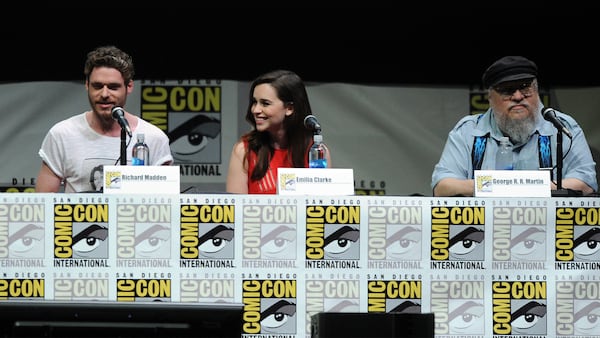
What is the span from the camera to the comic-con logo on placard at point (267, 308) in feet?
9.72

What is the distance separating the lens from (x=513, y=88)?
158 inches

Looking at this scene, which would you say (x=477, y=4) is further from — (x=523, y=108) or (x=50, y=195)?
(x=50, y=195)

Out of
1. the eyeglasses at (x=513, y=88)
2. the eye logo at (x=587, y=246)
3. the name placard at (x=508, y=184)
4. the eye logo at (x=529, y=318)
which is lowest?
the eye logo at (x=529, y=318)

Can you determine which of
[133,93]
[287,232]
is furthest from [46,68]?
[287,232]

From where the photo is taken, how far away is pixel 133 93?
5.24 meters

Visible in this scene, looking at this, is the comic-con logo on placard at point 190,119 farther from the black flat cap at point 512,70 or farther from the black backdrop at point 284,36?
the black flat cap at point 512,70

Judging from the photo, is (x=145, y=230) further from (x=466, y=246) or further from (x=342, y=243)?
(x=466, y=246)

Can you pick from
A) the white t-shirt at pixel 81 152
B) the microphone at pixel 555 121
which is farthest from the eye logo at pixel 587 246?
the white t-shirt at pixel 81 152

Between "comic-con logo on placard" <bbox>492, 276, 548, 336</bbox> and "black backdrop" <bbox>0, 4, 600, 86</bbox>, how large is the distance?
2479mm

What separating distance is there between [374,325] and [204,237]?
732 millimetres

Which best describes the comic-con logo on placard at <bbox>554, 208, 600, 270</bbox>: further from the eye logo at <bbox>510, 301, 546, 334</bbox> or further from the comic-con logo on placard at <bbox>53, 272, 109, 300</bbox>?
the comic-con logo on placard at <bbox>53, 272, 109, 300</bbox>

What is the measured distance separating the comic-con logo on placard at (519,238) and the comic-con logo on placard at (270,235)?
0.62 meters

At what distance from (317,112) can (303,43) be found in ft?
1.25

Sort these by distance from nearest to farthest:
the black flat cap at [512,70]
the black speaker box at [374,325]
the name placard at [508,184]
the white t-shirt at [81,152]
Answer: the black speaker box at [374,325], the name placard at [508,184], the white t-shirt at [81,152], the black flat cap at [512,70]
